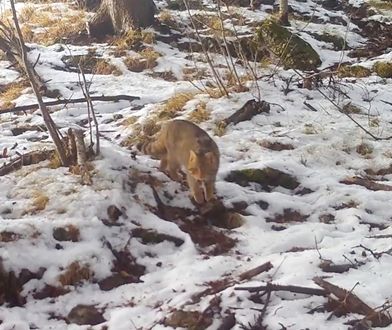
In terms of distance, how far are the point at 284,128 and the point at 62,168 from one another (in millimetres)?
2838

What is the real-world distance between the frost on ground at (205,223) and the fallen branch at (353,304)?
65 millimetres

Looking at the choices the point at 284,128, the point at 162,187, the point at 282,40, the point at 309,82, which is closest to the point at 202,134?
the point at 162,187

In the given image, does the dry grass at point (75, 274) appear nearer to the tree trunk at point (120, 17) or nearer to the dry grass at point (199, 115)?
the dry grass at point (199, 115)

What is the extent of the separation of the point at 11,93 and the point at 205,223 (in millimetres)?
4870

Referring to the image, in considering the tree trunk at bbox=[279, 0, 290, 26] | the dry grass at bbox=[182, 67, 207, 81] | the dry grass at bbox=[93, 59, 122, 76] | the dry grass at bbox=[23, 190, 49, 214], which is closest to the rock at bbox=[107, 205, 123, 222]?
the dry grass at bbox=[23, 190, 49, 214]

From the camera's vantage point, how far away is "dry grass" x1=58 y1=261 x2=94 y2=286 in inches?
173

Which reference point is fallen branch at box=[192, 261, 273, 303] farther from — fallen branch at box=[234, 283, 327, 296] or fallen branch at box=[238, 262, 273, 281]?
fallen branch at box=[234, 283, 327, 296]

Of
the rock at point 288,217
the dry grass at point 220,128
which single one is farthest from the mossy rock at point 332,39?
the rock at point 288,217

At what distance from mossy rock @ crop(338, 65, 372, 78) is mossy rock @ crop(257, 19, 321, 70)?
526 mm

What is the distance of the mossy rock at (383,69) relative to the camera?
9602 mm

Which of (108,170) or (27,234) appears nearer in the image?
(27,234)

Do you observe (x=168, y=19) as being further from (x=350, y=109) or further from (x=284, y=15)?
(x=350, y=109)

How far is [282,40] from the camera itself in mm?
10305

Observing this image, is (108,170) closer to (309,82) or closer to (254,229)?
(254,229)
